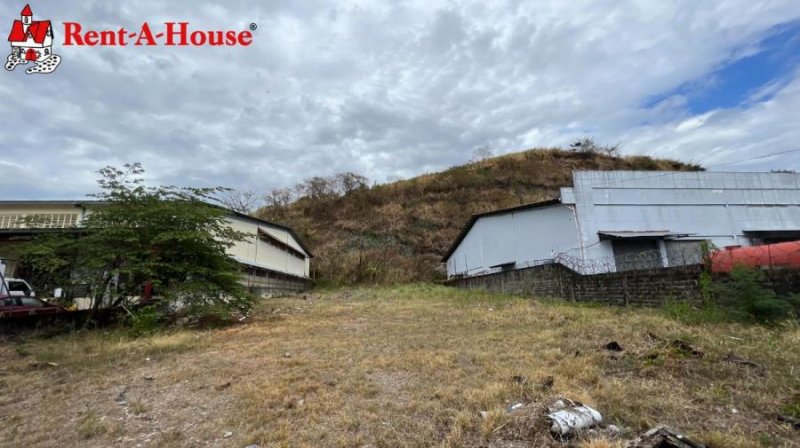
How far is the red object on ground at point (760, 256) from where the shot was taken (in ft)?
23.4

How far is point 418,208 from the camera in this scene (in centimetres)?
3284

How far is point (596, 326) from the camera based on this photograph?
7.28 metres

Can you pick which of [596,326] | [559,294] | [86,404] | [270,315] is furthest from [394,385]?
[559,294]

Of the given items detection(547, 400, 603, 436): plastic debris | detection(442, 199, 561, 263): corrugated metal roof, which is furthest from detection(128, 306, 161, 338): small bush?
detection(442, 199, 561, 263): corrugated metal roof

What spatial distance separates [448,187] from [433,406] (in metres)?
31.0

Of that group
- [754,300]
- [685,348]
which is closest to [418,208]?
[754,300]

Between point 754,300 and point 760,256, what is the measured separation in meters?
1.38

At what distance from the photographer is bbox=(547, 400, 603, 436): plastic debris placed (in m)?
3.26

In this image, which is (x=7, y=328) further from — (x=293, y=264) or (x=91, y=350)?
(x=293, y=264)

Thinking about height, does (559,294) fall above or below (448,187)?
below

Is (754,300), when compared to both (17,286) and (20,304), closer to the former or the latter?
(20,304)

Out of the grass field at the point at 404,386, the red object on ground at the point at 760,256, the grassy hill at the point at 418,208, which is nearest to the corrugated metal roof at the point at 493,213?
the grassy hill at the point at 418,208

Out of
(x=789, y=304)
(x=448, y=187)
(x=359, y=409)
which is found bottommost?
(x=359, y=409)

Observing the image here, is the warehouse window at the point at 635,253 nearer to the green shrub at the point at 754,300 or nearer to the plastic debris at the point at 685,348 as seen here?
the green shrub at the point at 754,300
